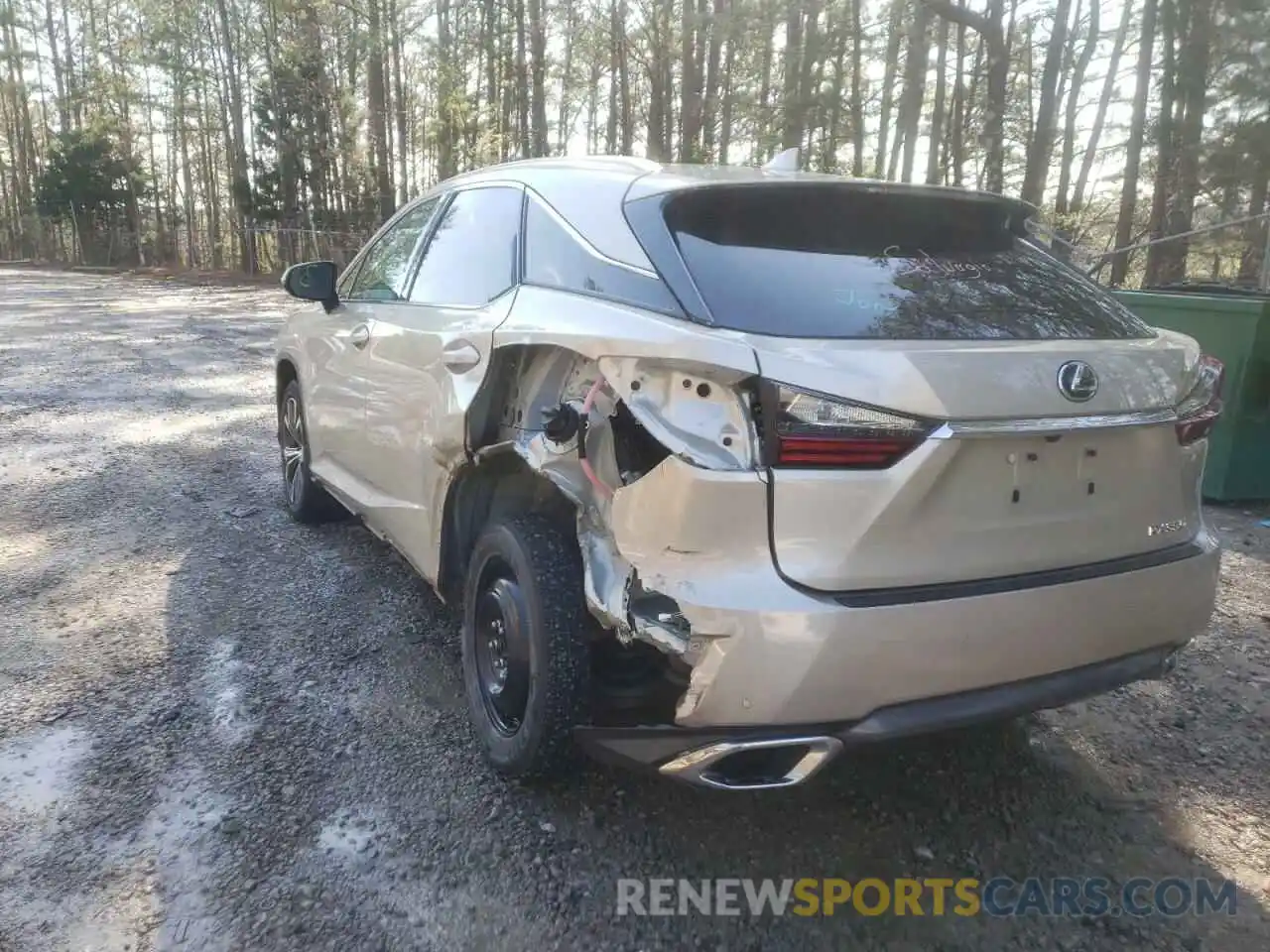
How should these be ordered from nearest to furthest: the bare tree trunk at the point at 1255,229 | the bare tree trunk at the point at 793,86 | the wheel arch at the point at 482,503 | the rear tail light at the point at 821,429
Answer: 1. the rear tail light at the point at 821,429
2. the wheel arch at the point at 482,503
3. the bare tree trunk at the point at 1255,229
4. the bare tree trunk at the point at 793,86

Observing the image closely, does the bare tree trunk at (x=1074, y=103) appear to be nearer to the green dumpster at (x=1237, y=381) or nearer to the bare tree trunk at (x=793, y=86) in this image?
the bare tree trunk at (x=793, y=86)

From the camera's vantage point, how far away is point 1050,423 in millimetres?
2184

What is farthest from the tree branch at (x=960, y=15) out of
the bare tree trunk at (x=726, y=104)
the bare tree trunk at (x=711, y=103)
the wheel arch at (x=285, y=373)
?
the wheel arch at (x=285, y=373)

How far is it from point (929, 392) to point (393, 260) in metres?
2.90

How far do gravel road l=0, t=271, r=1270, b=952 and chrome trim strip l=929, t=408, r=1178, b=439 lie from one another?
116 cm

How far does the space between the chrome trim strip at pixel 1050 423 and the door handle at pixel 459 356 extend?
1472 mm

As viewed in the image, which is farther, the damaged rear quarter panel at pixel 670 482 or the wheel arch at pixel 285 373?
the wheel arch at pixel 285 373

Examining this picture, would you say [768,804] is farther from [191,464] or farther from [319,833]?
[191,464]

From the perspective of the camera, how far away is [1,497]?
5.57m

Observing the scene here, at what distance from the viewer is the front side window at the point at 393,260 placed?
407cm

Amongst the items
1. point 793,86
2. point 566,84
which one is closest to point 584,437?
point 793,86

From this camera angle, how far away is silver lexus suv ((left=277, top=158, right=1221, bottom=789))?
6.73 ft

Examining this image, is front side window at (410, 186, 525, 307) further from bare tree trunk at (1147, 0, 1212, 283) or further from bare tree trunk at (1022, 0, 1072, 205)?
bare tree trunk at (1147, 0, 1212, 283)

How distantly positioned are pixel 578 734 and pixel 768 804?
68 cm
